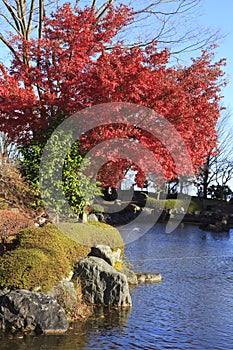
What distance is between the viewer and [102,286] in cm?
892

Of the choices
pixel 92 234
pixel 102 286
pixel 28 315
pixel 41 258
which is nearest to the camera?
pixel 28 315

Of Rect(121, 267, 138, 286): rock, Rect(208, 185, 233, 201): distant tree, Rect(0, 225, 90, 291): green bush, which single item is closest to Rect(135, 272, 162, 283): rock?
Rect(121, 267, 138, 286): rock

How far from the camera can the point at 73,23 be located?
13078 millimetres

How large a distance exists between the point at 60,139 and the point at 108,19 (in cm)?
442

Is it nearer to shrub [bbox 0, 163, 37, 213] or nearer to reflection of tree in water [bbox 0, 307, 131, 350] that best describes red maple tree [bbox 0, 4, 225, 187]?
shrub [bbox 0, 163, 37, 213]

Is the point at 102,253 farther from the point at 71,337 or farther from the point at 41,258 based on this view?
the point at 71,337

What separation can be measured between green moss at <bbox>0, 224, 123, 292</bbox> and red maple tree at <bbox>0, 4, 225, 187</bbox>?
2872 millimetres

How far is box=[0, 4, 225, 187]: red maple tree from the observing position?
11.7 metres

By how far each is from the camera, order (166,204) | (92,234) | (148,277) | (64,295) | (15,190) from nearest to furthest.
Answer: (64,295) < (92,234) < (148,277) < (15,190) < (166,204)

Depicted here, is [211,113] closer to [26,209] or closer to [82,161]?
[82,161]

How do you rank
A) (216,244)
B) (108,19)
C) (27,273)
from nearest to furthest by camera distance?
(27,273)
(108,19)
(216,244)

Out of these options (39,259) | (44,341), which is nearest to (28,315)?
(44,341)

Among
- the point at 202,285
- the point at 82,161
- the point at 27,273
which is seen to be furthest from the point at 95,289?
the point at 82,161

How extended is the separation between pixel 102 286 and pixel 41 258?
143cm
